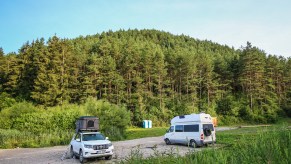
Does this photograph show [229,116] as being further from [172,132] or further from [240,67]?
[172,132]

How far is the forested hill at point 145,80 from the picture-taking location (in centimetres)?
5856

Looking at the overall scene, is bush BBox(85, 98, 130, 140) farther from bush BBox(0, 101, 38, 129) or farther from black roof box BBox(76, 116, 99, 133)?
bush BBox(0, 101, 38, 129)

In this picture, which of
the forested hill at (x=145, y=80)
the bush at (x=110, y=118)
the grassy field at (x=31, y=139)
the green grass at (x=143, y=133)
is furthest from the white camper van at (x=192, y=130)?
the forested hill at (x=145, y=80)

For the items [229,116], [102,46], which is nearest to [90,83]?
[102,46]

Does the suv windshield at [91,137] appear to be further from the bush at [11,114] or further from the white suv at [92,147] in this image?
the bush at [11,114]

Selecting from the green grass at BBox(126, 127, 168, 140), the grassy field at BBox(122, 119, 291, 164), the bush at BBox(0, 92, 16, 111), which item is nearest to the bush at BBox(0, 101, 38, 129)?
the green grass at BBox(126, 127, 168, 140)

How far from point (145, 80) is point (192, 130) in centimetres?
4369

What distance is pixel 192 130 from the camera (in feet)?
74.0

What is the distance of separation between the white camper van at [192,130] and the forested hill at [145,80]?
107 feet

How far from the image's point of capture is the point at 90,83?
191 ft

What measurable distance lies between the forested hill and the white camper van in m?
32.5

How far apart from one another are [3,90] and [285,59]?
2986 inches

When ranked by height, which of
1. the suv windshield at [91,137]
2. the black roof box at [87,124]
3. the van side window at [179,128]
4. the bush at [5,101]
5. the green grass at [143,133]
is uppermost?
the bush at [5,101]

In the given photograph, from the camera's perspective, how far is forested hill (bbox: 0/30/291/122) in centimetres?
5856
